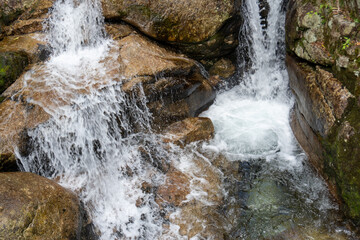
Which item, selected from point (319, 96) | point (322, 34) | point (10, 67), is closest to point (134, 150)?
point (10, 67)

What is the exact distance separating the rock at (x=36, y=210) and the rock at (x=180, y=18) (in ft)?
15.1

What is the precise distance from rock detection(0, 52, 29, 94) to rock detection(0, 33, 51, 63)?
24 centimetres

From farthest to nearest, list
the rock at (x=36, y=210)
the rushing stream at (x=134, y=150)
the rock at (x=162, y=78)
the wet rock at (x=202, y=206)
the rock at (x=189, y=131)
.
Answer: the rock at (x=189, y=131) → the rock at (x=162, y=78) → the rushing stream at (x=134, y=150) → the wet rock at (x=202, y=206) → the rock at (x=36, y=210)

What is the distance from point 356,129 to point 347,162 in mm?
586

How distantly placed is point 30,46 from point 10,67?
96 cm

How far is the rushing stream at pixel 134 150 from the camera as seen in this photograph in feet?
18.0

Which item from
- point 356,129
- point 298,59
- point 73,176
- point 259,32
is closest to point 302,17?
point 298,59

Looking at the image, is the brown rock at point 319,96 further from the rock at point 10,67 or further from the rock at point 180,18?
the rock at point 10,67

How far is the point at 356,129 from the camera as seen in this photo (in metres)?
4.94

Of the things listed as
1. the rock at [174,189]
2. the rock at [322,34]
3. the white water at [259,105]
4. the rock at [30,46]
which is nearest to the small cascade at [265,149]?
the white water at [259,105]

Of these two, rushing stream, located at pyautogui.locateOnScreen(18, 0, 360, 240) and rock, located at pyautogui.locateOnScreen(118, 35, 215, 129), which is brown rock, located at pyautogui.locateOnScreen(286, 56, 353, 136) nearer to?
rushing stream, located at pyautogui.locateOnScreen(18, 0, 360, 240)

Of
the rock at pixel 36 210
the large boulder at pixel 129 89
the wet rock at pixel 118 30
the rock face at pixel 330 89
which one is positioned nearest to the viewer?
the rock at pixel 36 210

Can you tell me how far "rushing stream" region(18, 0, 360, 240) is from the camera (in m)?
5.50

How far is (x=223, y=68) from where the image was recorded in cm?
896
